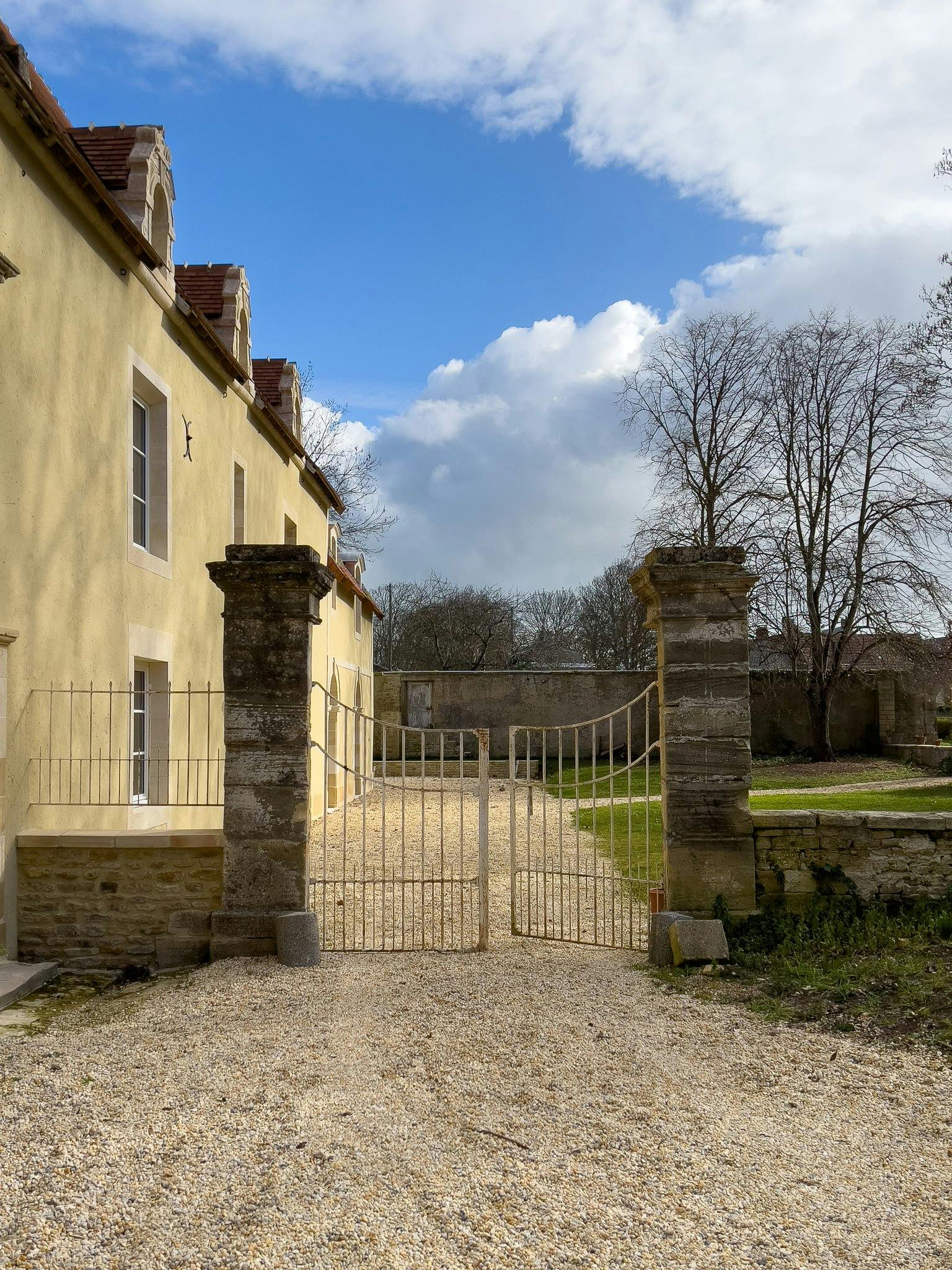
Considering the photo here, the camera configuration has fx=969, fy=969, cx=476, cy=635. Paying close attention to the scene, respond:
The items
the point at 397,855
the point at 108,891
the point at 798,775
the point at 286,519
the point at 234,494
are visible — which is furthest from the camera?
the point at 798,775

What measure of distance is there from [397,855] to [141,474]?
5215 millimetres

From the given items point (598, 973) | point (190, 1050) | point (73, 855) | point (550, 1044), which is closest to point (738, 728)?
point (598, 973)

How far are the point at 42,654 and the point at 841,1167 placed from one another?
19.4ft

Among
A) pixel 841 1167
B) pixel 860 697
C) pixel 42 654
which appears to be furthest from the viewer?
pixel 860 697

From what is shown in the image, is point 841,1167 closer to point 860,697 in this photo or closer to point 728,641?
point 728,641

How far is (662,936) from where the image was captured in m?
6.20

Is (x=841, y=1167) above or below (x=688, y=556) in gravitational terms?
below

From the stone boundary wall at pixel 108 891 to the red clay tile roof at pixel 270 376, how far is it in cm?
992

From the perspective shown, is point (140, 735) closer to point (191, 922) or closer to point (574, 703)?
point (191, 922)

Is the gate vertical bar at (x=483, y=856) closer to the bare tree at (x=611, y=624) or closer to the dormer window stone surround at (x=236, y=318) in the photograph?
the dormer window stone surround at (x=236, y=318)

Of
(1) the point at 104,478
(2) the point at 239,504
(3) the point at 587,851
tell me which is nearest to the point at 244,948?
(1) the point at 104,478

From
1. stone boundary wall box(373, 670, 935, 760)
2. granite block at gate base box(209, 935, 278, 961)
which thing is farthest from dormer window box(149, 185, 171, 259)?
stone boundary wall box(373, 670, 935, 760)

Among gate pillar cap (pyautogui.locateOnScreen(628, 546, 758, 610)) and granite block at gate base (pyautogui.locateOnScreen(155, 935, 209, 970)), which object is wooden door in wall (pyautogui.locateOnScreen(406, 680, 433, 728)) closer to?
granite block at gate base (pyautogui.locateOnScreen(155, 935, 209, 970))

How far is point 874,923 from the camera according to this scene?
20.3 ft
